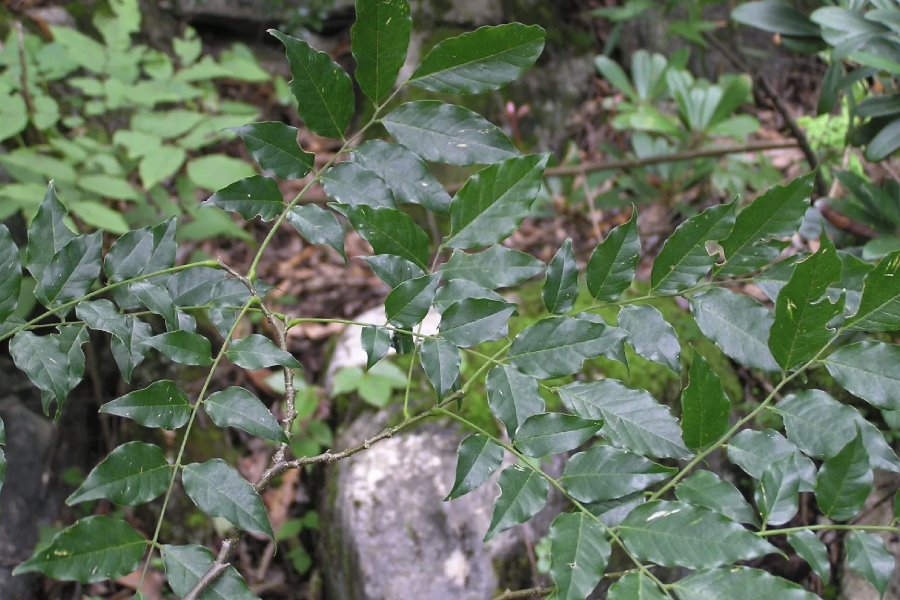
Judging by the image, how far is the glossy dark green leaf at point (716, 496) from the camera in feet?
2.02

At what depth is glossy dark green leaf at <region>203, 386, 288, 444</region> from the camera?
65 cm


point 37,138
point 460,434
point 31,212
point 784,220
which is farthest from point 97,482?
point 37,138

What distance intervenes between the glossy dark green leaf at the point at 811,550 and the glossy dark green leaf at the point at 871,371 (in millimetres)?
146

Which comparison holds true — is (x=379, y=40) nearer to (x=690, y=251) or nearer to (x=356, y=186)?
(x=356, y=186)

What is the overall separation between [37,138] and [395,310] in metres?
2.35

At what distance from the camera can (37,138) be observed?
7.87ft

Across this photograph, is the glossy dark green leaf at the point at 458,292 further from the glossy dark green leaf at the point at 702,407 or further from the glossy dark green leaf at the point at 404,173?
the glossy dark green leaf at the point at 702,407

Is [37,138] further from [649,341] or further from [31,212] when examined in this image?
[649,341]

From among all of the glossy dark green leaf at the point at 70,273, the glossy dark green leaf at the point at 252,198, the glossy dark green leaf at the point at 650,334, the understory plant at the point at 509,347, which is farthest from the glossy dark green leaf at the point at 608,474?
the glossy dark green leaf at the point at 70,273

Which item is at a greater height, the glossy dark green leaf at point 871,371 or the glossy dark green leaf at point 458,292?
the glossy dark green leaf at point 458,292

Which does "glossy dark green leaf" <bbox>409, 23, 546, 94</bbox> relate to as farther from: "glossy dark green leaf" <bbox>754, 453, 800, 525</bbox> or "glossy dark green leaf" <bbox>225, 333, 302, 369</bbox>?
"glossy dark green leaf" <bbox>754, 453, 800, 525</bbox>

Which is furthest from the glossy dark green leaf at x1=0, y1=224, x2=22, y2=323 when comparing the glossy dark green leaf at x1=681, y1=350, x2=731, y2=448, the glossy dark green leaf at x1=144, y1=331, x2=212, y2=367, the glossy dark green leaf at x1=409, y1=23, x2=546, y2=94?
the glossy dark green leaf at x1=681, y1=350, x2=731, y2=448

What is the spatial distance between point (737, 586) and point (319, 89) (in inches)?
25.1

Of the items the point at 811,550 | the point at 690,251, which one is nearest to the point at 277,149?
the point at 690,251
